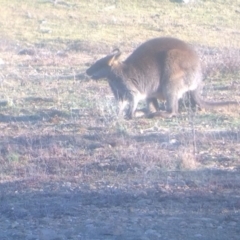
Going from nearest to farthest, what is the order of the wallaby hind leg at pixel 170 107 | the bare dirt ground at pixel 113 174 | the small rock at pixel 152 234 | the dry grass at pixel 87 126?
the small rock at pixel 152 234, the bare dirt ground at pixel 113 174, the dry grass at pixel 87 126, the wallaby hind leg at pixel 170 107

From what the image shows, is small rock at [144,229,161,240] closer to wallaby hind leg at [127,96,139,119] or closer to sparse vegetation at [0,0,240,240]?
sparse vegetation at [0,0,240,240]

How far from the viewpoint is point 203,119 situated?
1112cm

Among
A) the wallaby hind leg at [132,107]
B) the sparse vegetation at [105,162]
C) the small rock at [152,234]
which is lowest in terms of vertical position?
the small rock at [152,234]

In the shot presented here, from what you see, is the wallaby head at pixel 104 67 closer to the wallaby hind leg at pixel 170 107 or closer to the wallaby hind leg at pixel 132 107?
the wallaby hind leg at pixel 132 107

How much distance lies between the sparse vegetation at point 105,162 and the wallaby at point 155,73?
349 millimetres

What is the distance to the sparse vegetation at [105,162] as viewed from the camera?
21.1 ft

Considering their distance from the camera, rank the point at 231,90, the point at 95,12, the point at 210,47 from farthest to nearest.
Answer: the point at 95,12 → the point at 210,47 → the point at 231,90

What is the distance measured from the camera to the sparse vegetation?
643 centimetres

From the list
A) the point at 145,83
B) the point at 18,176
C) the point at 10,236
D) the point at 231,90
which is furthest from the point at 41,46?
the point at 10,236

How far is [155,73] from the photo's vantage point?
454 inches

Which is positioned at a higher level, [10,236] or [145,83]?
[145,83]

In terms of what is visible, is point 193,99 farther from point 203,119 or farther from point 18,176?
point 18,176

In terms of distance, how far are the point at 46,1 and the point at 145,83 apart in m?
22.2

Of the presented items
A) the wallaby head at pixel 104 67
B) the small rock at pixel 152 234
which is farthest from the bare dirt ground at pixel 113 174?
the wallaby head at pixel 104 67
